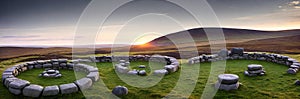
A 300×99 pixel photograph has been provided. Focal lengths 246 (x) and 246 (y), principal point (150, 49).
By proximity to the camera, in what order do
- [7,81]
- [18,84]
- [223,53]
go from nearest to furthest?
[18,84]
[7,81]
[223,53]

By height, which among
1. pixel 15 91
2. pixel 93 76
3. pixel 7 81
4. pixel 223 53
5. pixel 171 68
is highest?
pixel 223 53

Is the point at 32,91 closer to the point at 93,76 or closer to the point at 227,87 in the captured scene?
the point at 93,76

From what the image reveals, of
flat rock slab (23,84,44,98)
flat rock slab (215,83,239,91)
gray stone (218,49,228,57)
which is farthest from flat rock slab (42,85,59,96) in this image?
gray stone (218,49,228,57)

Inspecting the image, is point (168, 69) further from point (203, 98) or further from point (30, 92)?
point (30, 92)

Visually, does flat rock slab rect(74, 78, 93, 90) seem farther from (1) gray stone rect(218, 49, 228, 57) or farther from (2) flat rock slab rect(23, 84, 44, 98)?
(1) gray stone rect(218, 49, 228, 57)

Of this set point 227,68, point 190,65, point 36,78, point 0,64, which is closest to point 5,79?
point 36,78

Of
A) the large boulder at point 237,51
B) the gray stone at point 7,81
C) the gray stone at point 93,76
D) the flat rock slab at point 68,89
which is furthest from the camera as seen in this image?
the large boulder at point 237,51

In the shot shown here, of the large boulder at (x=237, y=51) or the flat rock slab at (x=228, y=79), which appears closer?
the flat rock slab at (x=228, y=79)

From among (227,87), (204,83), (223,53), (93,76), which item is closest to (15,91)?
(93,76)

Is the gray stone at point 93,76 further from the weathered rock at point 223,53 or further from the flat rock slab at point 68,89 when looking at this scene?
the weathered rock at point 223,53

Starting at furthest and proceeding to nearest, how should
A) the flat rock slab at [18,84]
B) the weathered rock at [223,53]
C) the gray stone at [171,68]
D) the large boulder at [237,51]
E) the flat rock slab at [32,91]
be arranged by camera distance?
the large boulder at [237,51] → the weathered rock at [223,53] → the gray stone at [171,68] → the flat rock slab at [18,84] → the flat rock slab at [32,91]

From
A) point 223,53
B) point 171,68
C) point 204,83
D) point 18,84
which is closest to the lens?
point 18,84

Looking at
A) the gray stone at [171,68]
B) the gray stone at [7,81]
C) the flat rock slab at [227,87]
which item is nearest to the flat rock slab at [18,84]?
the gray stone at [7,81]

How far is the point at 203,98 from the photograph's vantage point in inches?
320
